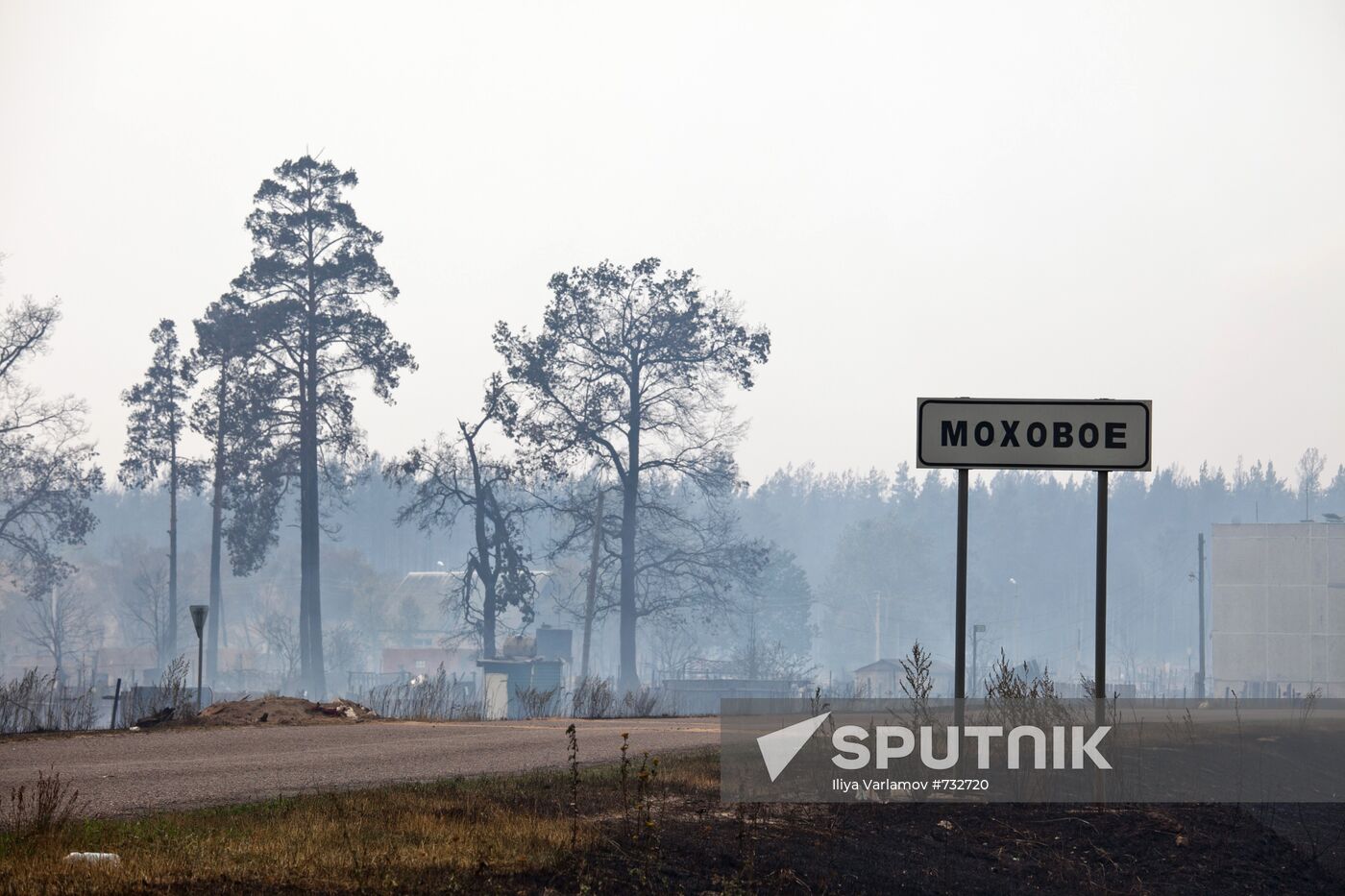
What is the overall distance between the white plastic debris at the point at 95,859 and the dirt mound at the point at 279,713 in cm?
1330

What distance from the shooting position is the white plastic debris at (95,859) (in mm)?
8484

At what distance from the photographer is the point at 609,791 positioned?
1235 cm

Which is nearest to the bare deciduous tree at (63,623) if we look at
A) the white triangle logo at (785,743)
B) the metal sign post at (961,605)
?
the white triangle logo at (785,743)

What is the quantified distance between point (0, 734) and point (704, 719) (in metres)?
12.0

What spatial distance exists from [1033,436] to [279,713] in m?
14.7

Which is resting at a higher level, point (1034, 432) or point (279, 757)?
point (1034, 432)

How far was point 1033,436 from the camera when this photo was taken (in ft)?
40.0

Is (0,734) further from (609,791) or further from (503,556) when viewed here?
(503,556)

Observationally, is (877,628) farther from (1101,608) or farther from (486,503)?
(1101,608)

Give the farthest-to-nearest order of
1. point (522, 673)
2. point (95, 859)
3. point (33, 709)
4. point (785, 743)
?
point (522, 673) < point (33, 709) < point (785, 743) < point (95, 859)

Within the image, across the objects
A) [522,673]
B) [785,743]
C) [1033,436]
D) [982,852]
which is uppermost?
[1033,436]

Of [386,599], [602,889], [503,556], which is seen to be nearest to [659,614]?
[503,556]

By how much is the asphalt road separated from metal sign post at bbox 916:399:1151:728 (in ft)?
19.1

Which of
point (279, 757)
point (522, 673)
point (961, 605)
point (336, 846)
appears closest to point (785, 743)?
point (961, 605)
